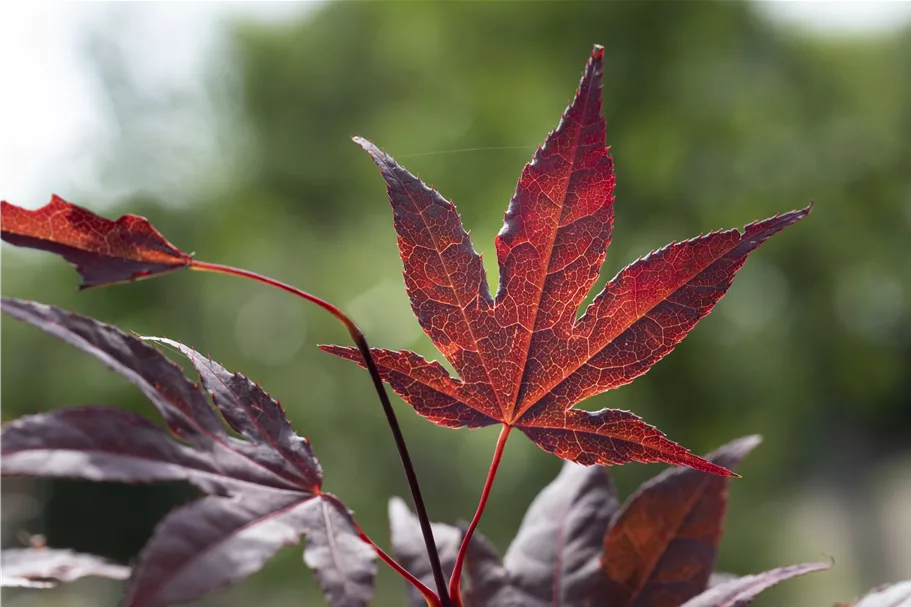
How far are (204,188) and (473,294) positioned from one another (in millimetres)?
3774

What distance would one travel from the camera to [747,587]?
218 millimetres

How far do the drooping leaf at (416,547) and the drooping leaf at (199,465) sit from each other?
0.11 metres

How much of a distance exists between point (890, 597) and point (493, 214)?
106 inches

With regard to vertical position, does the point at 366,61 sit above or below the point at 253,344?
above

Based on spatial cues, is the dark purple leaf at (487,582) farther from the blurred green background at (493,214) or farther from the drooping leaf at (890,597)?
the blurred green background at (493,214)

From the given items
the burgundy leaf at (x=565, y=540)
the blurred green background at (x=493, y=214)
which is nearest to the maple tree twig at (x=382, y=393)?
the burgundy leaf at (x=565, y=540)

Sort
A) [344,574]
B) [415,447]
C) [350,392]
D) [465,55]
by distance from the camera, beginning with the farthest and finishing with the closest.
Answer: [465,55] < [350,392] < [415,447] < [344,574]

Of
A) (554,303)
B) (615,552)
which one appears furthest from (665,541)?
(554,303)

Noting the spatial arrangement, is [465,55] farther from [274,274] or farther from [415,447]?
[415,447]

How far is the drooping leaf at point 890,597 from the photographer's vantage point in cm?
20

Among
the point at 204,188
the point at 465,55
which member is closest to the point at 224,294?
the point at 204,188

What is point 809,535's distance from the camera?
3738 mm

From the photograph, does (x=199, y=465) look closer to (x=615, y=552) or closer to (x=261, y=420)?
(x=261, y=420)

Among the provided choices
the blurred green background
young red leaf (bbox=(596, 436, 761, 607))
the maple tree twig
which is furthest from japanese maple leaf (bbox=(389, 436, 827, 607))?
the blurred green background
